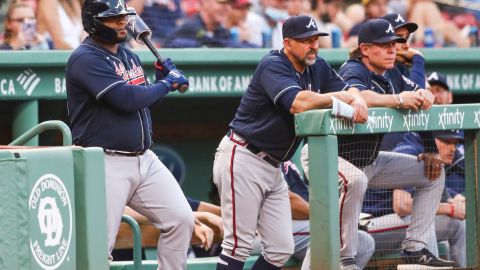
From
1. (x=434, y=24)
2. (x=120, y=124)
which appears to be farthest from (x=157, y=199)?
(x=434, y=24)

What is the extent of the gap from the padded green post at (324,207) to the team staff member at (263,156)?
16.1 inches

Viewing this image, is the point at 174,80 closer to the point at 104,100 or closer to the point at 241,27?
the point at 104,100

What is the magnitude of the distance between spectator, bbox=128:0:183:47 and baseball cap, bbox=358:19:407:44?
259cm

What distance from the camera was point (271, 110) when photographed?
564 centimetres

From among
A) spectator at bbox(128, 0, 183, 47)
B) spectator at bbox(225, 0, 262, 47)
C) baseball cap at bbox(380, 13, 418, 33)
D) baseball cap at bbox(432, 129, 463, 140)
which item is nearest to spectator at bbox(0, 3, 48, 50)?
spectator at bbox(128, 0, 183, 47)

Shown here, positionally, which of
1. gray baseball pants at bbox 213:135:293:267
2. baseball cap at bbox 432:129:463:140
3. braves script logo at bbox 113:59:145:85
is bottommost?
gray baseball pants at bbox 213:135:293:267

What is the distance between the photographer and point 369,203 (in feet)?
21.4

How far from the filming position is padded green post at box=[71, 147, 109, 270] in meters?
4.71

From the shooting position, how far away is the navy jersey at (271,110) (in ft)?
Answer: 18.2

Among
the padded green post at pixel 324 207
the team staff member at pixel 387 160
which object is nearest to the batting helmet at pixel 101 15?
the padded green post at pixel 324 207

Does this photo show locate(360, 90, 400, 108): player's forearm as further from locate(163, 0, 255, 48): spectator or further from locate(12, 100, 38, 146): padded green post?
locate(163, 0, 255, 48): spectator

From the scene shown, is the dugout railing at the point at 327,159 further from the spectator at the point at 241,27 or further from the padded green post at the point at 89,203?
the spectator at the point at 241,27

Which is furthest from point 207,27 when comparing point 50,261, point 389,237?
point 50,261

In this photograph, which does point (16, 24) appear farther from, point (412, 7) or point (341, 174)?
point (412, 7)
